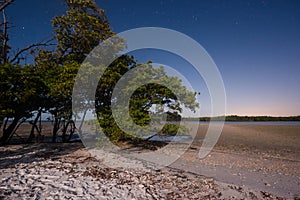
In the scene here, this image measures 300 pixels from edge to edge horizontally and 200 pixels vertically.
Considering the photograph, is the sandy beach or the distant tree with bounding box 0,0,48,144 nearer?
the sandy beach

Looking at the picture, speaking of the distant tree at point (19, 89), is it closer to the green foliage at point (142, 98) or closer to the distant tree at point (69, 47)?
the distant tree at point (69, 47)

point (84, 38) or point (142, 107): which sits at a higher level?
point (84, 38)

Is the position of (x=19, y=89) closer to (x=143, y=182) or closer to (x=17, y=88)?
(x=17, y=88)

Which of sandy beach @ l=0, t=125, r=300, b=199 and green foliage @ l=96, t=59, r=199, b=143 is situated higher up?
green foliage @ l=96, t=59, r=199, b=143

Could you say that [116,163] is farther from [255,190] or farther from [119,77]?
[255,190]

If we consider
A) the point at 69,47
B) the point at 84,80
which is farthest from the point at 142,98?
the point at 69,47

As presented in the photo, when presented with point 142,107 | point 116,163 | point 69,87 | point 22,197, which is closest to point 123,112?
point 142,107

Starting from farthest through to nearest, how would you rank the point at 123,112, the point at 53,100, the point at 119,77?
the point at 53,100
the point at 119,77
the point at 123,112

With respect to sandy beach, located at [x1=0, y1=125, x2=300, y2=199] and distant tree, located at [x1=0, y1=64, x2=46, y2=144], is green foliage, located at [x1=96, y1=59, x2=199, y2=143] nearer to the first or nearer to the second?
sandy beach, located at [x1=0, y1=125, x2=300, y2=199]

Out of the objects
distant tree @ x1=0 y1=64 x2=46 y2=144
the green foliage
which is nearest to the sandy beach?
the green foliage

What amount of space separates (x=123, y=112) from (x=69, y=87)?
11.6 feet

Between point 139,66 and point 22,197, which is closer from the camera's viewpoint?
point 22,197

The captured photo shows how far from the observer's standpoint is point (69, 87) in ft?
33.1

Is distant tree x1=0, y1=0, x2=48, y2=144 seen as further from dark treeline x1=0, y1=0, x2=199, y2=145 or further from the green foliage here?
the green foliage
